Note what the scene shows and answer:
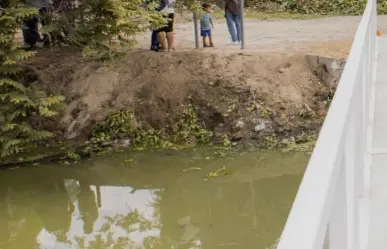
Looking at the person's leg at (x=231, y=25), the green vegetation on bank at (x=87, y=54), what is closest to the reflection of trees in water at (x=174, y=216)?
the green vegetation on bank at (x=87, y=54)

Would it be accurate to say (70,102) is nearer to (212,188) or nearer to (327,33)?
(212,188)

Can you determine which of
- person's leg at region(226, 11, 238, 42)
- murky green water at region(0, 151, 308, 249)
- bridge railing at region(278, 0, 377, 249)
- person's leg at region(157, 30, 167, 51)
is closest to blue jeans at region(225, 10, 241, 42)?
person's leg at region(226, 11, 238, 42)

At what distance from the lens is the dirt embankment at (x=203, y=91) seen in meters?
11.5

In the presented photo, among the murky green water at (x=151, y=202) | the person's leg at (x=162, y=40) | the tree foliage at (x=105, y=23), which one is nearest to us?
the murky green water at (x=151, y=202)

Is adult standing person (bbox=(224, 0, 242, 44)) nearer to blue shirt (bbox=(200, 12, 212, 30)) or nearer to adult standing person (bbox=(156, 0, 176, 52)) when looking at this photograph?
blue shirt (bbox=(200, 12, 212, 30))

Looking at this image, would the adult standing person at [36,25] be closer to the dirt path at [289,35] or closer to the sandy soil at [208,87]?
the sandy soil at [208,87]

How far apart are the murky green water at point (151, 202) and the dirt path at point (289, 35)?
113 inches

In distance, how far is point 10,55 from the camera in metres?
9.67

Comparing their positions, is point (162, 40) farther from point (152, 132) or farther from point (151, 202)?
point (151, 202)

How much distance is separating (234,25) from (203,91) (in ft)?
6.47

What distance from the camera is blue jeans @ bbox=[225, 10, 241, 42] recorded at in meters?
12.8

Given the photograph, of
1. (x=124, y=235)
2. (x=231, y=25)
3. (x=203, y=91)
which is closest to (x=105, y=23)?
(x=203, y=91)

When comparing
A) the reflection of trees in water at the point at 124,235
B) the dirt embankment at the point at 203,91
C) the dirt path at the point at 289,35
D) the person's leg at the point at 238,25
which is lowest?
the reflection of trees in water at the point at 124,235

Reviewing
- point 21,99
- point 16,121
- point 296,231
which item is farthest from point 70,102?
point 296,231
